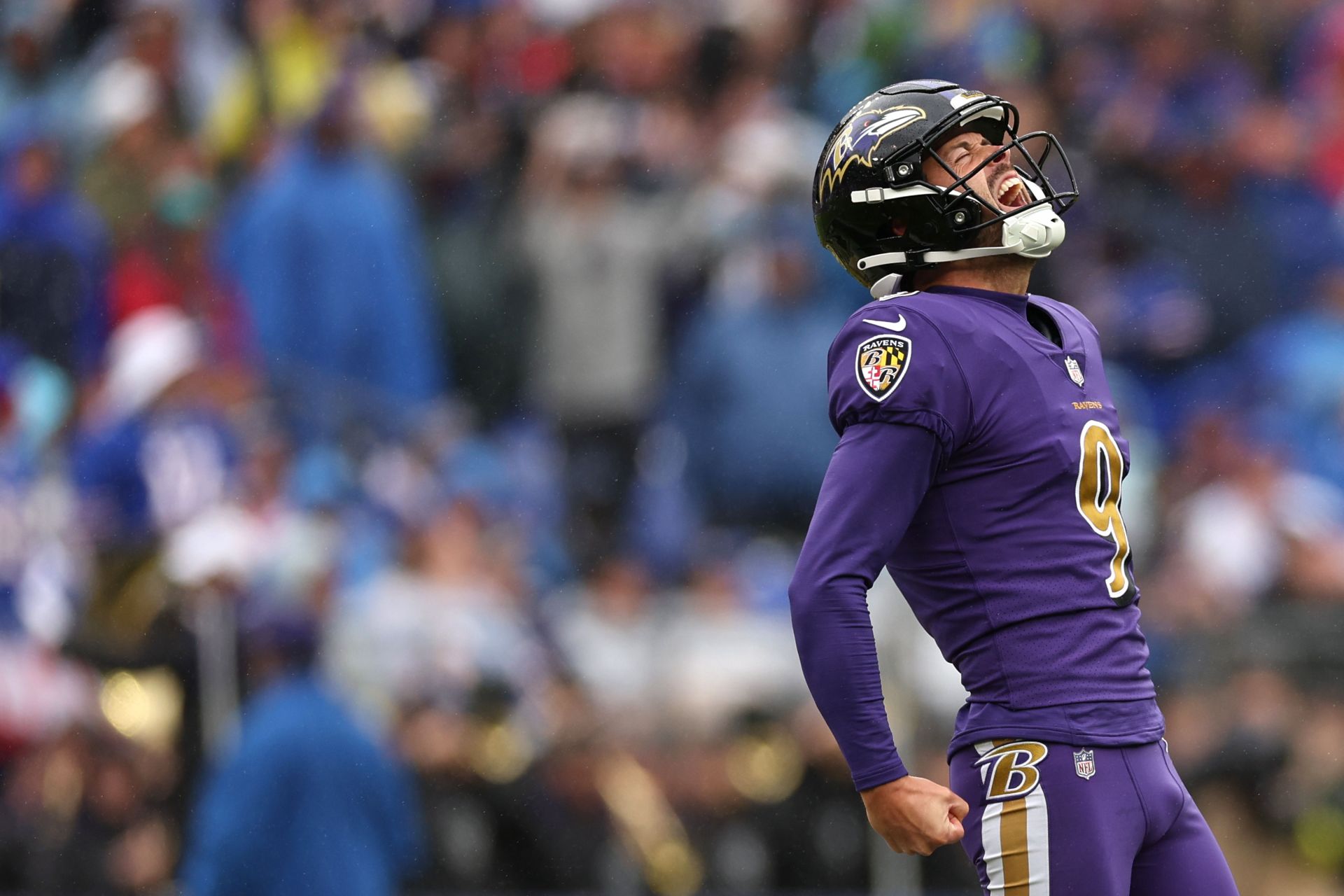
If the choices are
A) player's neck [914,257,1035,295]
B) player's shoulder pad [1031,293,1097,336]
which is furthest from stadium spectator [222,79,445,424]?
player's neck [914,257,1035,295]

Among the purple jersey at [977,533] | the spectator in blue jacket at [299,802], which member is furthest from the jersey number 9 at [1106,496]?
the spectator in blue jacket at [299,802]

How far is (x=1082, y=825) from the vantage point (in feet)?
10.0

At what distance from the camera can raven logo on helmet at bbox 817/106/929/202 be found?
3385 millimetres

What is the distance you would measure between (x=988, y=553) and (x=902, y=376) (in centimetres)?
35

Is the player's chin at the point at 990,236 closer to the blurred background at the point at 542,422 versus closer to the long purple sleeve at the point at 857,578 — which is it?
the long purple sleeve at the point at 857,578

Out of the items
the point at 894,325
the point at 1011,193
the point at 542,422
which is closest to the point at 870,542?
the point at 894,325

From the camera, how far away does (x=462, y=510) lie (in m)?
8.37

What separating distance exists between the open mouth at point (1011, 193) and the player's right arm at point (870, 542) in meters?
0.37

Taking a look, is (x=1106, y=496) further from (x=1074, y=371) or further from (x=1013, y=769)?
(x=1013, y=769)

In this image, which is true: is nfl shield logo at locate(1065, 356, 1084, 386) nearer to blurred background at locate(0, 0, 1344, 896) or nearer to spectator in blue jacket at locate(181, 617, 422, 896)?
blurred background at locate(0, 0, 1344, 896)

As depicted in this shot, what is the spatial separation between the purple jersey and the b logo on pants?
0.02 m

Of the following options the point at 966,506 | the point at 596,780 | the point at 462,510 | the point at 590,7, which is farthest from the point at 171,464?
the point at 966,506

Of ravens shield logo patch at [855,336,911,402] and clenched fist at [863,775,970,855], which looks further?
ravens shield logo patch at [855,336,911,402]

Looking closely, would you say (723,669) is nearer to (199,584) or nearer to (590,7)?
(199,584)
